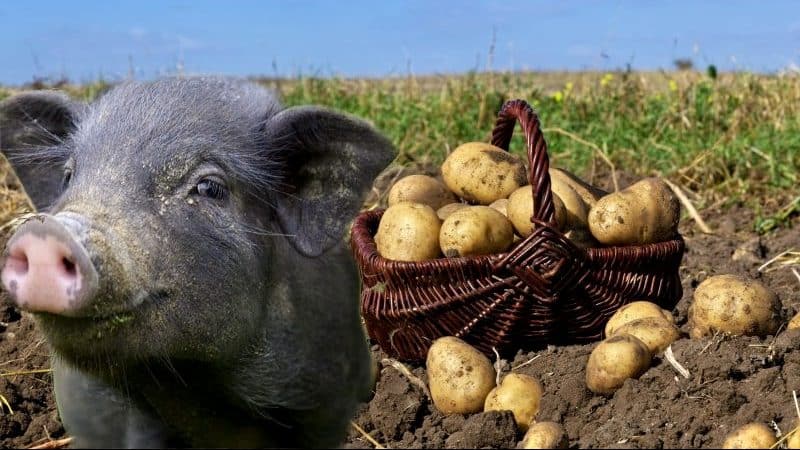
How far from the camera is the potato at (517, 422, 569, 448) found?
2.62m

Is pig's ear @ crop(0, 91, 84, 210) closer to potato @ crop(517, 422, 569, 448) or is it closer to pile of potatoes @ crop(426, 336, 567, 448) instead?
pile of potatoes @ crop(426, 336, 567, 448)

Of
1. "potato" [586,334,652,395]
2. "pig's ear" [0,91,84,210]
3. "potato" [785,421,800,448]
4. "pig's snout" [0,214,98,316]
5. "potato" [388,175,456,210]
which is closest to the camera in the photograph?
"pig's snout" [0,214,98,316]

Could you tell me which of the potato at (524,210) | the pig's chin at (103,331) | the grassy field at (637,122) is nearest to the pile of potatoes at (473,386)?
the potato at (524,210)

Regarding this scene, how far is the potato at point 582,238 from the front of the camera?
3.86 meters

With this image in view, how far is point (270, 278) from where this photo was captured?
302cm

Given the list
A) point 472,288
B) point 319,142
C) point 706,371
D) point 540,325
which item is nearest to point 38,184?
point 319,142

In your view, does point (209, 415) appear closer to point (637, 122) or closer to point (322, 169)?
point (322, 169)

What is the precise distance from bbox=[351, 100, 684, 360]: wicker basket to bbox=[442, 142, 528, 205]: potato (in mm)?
248

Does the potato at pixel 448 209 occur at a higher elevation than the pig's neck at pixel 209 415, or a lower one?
higher

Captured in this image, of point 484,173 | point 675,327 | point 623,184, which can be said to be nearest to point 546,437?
point 675,327

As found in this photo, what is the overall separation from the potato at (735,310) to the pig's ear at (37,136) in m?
2.07

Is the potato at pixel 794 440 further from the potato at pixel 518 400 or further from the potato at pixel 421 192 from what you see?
the potato at pixel 421 192

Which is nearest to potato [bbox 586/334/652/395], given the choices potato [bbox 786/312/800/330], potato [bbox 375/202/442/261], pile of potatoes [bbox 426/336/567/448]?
pile of potatoes [bbox 426/336/567/448]

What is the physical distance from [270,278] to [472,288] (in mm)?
915
